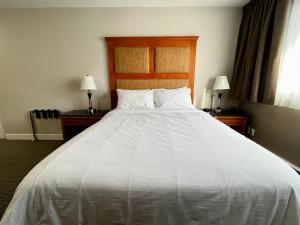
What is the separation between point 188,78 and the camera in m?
2.92

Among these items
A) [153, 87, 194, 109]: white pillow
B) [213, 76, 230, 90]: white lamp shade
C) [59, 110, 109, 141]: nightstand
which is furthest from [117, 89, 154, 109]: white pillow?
[213, 76, 230, 90]: white lamp shade

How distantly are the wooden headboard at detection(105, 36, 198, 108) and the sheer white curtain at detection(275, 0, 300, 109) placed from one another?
1.23m

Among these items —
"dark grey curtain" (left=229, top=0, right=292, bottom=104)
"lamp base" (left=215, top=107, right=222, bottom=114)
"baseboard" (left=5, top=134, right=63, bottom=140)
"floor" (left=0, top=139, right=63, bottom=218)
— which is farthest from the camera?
"baseboard" (left=5, top=134, right=63, bottom=140)

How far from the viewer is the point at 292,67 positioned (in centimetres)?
199

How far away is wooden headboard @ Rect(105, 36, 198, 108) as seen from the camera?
9.13 ft

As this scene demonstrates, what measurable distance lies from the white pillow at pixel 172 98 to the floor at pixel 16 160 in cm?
199

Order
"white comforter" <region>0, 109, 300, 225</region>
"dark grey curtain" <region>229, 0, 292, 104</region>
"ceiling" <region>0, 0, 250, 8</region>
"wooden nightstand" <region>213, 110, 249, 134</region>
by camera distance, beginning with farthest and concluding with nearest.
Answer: "wooden nightstand" <region>213, 110, 249, 134</region> < "ceiling" <region>0, 0, 250, 8</region> < "dark grey curtain" <region>229, 0, 292, 104</region> < "white comforter" <region>0, 109, 300, 225</region>

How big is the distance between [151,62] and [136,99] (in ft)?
2.42

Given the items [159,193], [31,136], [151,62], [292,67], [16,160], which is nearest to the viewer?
[159,193]

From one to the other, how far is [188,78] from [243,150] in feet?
6.22

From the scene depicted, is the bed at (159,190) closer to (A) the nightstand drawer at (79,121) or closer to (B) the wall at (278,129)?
(B) the wall at (278,129)

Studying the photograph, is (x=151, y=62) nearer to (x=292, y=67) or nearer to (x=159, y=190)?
(x=292, y=67)

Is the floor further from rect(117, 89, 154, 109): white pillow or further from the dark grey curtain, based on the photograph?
the dark grey curtain

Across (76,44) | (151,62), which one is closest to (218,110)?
(151,62)
